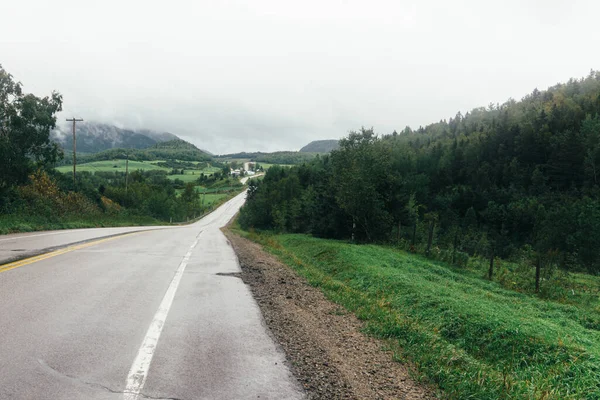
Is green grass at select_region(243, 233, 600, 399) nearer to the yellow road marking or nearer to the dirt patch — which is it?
the dirt patch

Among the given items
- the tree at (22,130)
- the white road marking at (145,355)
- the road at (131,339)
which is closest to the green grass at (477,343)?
the road at (131,339)

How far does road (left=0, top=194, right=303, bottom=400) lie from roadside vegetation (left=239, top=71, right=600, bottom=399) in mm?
2359

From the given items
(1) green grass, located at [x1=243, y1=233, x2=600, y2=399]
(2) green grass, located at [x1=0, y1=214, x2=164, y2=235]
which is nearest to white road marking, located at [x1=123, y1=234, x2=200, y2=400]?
(1) green grass, located at [x1=243, y1=233, x2=600, y2=399]

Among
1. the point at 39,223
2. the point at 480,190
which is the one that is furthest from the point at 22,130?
the point at 480,190

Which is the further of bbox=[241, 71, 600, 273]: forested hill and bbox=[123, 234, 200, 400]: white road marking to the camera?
bbox=[241, 71, 600, 273]: forested hill

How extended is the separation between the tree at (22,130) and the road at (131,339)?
24.3 metres

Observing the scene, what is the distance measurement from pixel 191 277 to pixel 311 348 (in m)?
5.18

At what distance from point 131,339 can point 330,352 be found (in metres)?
2.64

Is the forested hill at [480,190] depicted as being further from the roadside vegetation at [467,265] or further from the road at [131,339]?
the road at [131,339]

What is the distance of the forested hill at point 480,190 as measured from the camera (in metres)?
32.0

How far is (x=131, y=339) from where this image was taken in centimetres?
508

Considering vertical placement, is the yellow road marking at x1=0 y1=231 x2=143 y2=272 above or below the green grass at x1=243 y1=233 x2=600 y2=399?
above

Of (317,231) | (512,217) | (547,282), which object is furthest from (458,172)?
(547,282)

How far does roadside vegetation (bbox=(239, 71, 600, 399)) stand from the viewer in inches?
227
